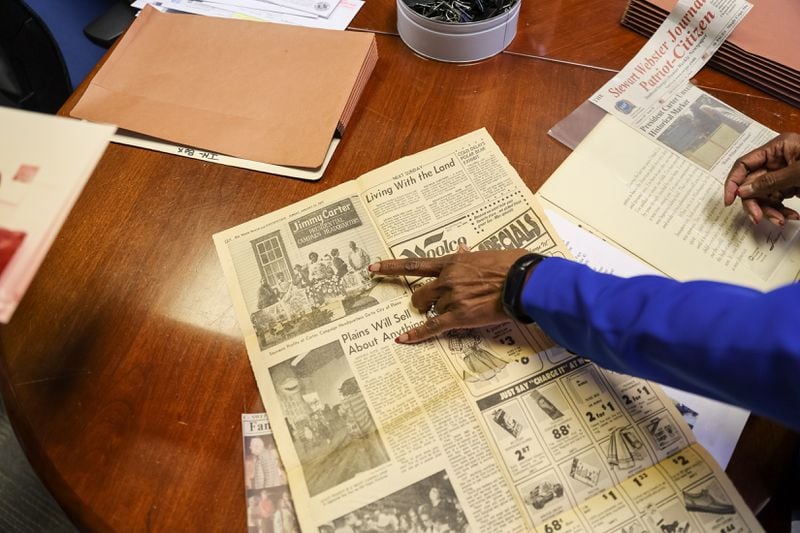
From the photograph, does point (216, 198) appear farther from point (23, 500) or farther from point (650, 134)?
point (23, 500)

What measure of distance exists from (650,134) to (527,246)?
0.25m

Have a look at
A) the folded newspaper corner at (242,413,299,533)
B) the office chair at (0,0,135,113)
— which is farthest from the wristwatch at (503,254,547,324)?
the office chair at (0,0,135,113)

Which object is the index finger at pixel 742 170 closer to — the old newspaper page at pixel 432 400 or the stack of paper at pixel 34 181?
the old newspaper page at pixel 432 400

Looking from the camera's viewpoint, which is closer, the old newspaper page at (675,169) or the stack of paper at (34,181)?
the stack of paper at (34,181)

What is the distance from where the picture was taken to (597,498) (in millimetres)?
501

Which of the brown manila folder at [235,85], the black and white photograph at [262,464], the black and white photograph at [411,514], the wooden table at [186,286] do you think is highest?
the brown manila folder at [235,85]

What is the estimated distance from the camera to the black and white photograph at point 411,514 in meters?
0.50

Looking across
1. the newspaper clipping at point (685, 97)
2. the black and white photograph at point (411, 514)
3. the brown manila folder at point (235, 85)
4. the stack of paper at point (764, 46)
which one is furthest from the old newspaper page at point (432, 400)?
the stack of paper at point (764, 46)

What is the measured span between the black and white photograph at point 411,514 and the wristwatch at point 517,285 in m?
0.18

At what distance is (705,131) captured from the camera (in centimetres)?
71

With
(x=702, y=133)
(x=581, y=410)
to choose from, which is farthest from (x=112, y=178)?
(x=702, y=133)

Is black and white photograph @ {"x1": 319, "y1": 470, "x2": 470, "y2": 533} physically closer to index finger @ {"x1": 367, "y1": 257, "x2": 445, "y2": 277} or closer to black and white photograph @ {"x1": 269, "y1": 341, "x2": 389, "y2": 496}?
black and white photograph @ {"x1": 269, "y1": 341, "x2": 389, "y2": 496}

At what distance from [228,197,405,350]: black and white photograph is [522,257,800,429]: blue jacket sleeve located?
0.20 meters

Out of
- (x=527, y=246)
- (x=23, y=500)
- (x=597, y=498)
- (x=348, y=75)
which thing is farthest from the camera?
(x=23, y=500)
